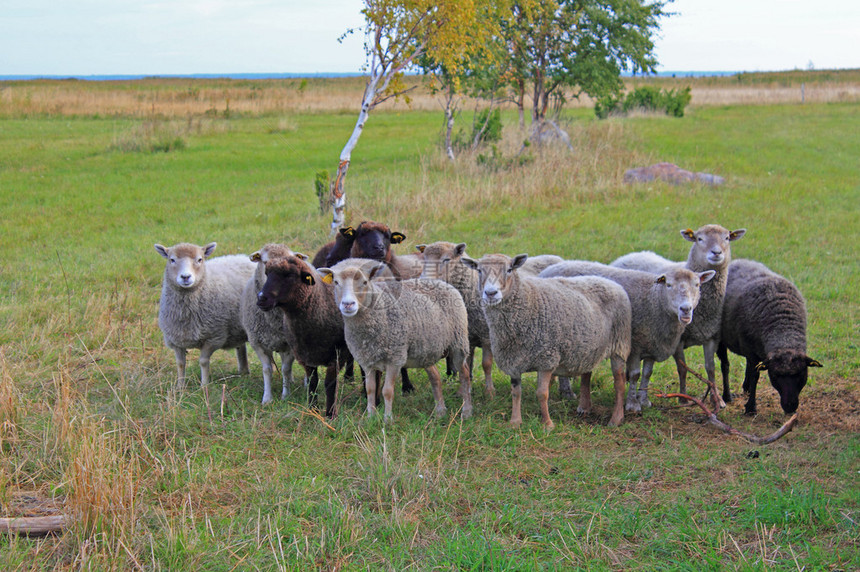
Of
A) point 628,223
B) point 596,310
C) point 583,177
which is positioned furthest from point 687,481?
point 583,177

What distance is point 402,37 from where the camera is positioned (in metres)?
12.3

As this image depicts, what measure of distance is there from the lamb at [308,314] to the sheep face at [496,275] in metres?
1.36

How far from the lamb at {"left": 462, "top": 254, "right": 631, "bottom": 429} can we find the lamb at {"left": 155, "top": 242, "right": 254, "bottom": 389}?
2611 millimetres

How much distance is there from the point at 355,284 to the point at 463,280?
153 cm

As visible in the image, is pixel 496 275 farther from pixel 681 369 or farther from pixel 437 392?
pixel 681 369

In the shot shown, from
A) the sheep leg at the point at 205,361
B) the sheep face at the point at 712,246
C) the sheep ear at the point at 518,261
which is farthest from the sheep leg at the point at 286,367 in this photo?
the sheep face at the point at 712,246

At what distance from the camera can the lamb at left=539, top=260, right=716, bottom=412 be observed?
6.19m

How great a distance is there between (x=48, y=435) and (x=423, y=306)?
304 cm

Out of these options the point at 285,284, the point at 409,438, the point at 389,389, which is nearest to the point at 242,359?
the point at 285,284

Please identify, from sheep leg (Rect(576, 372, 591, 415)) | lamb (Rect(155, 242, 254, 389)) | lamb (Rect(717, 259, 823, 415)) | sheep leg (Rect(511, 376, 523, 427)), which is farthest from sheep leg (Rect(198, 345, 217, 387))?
lamb (Rect(717, 259, 823, 415))

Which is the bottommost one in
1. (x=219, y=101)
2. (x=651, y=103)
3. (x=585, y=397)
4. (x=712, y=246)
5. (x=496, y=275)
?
(x=585, y=397)

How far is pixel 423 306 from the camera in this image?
20.5ft

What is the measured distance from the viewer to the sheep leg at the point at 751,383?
640 centimetres

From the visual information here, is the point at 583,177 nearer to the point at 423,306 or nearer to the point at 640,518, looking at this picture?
the point at 423,306
